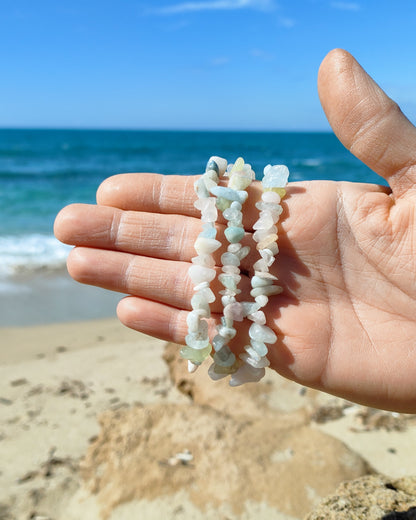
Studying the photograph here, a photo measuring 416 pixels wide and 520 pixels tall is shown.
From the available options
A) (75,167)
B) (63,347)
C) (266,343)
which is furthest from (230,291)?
(75,167)

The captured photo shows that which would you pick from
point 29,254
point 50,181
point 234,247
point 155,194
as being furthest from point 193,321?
point 50,181

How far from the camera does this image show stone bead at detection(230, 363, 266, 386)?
163 cm

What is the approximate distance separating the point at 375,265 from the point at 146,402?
1914 millimetres

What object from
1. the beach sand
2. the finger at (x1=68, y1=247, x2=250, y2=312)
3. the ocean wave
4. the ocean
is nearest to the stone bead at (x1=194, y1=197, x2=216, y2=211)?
the finger at (x1=68, y1=247, x2=250, y2=312)

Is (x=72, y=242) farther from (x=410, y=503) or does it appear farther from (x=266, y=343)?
(x=410, y=503)

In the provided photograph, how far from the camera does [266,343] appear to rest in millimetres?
1629

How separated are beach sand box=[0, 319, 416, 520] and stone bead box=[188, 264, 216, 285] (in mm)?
1011

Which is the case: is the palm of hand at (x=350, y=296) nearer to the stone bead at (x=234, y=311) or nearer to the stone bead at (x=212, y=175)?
the stone bead at (x=234, y=311)

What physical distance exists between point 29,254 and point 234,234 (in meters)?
5.79

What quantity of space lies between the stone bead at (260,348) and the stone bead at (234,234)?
0.34m

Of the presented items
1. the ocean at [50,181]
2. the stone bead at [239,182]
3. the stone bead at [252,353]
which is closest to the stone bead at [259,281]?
the stone bead at [252,353]

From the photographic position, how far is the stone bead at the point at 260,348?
1563 millimetres

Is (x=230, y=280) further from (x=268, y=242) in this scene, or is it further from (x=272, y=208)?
(x=272, y=208)

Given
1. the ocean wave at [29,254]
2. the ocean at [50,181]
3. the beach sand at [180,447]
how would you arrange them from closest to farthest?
the beach sand at [180,447], the ocean wave at [29,254], the ocean at [50,181]
